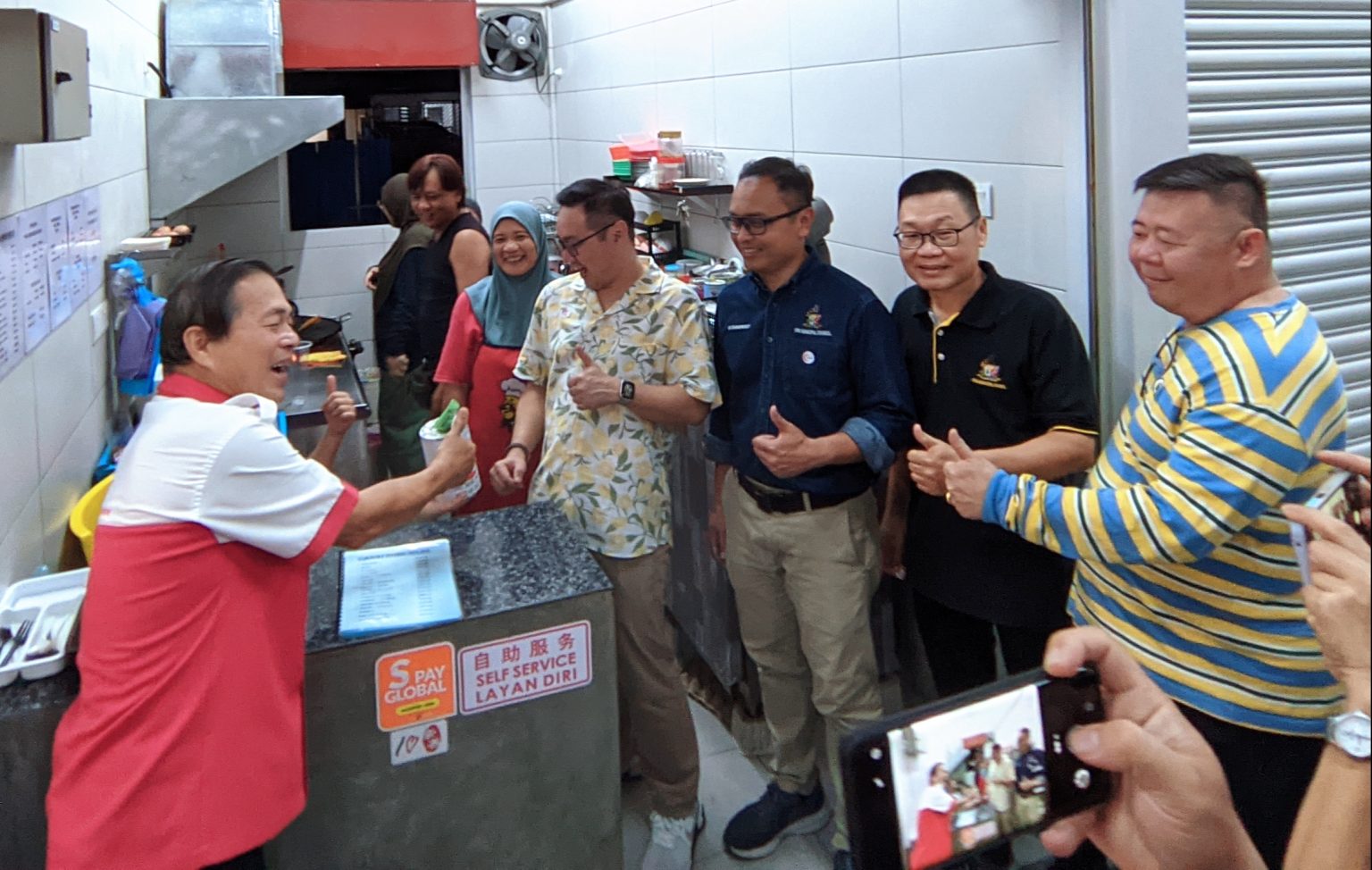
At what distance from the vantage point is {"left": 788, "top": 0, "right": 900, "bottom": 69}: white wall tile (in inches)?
105

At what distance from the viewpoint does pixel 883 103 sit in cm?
272

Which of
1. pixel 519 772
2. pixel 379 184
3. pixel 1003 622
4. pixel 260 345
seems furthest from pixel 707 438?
pixel 379 184

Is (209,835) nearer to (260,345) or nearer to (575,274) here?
(260,345)

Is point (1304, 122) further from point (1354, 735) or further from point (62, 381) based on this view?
point (62, 381)

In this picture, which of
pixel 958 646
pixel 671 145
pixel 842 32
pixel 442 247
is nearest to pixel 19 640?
pixel 958 646

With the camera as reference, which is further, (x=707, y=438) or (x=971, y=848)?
(x=707, y=438)

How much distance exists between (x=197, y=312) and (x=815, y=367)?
3.77 ft

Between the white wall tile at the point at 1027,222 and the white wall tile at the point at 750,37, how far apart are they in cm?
118

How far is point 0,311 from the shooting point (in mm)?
1485

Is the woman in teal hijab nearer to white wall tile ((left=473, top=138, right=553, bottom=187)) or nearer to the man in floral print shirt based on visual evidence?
the man in floral print shirt

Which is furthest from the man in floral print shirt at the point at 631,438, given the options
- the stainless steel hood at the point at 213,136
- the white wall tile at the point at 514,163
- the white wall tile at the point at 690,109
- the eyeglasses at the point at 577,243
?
the white wall tile at the point at 514,163

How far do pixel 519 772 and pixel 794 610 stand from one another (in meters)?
0.83

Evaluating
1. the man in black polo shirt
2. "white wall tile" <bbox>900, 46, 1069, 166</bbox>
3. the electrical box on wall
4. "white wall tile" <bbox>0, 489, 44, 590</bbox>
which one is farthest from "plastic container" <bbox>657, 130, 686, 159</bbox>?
"white wall tile" <bbox>0, 489, 44, 590</bbox>

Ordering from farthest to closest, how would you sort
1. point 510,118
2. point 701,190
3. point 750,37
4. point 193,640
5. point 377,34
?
point 510,118 → point 377,34 → point 701,190 → point 750,37 → point 193,640
